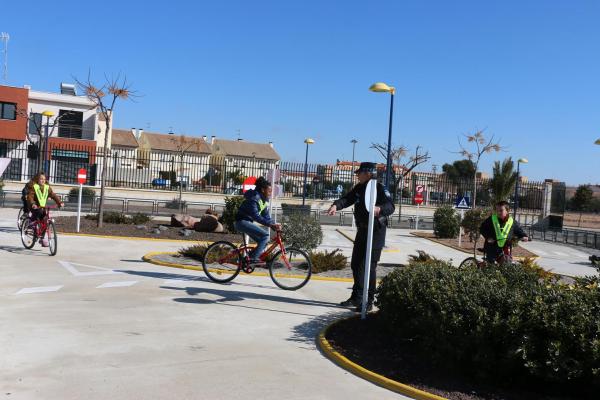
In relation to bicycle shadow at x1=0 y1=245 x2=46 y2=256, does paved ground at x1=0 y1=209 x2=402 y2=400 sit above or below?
below

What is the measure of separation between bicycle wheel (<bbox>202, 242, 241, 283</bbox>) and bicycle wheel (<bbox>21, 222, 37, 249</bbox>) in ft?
15.2

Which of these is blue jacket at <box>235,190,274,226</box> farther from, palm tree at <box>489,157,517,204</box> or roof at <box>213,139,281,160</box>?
roof at <box>213,139,281,160</box>

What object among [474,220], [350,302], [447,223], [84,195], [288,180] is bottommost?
[350,302]

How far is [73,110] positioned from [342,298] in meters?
47.3

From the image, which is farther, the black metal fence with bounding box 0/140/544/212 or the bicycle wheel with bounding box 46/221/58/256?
the black metal fence with bounding box 0/140/544/212

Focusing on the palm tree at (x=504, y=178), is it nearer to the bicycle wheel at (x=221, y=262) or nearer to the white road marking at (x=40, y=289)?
the bicycle wheel at (x=221, y=262)

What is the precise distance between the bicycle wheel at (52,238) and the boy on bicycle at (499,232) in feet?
26.4

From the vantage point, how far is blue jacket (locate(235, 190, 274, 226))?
937 centimetres

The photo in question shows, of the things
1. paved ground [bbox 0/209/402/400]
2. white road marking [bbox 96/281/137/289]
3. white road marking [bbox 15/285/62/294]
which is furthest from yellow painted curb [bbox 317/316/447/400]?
white road marking [bbox 15/285/62/294]

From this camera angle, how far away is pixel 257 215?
9359 millimetres

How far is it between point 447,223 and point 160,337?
20.8 metres

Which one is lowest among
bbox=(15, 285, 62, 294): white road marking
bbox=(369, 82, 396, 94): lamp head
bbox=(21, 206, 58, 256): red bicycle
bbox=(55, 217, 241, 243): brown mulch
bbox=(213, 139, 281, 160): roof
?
bbox=(15, 285, 62, 294): white road marking

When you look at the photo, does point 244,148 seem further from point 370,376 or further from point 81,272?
point 370,376

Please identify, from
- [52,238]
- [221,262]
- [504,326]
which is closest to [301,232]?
[221,262]
